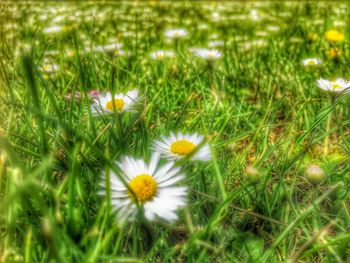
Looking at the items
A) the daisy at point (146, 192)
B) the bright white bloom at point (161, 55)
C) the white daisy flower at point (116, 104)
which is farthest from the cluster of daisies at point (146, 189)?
the bright white bloom at point (161, 55)

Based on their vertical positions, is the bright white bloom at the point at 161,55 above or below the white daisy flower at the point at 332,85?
above

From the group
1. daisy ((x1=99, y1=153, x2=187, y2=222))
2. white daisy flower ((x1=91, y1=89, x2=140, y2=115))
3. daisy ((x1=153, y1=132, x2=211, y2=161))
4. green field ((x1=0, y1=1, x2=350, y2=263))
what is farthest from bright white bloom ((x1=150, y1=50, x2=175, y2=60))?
daisy ((x1=99, y1=153, x2=187, y2=222))

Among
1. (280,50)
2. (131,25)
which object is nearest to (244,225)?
(280,50)

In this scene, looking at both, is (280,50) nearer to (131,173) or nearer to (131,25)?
(131,25)

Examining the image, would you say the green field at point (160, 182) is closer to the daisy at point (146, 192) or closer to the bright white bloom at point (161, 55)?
the daisy at point (146, 192)

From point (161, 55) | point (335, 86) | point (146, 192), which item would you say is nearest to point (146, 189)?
point (146, 192)

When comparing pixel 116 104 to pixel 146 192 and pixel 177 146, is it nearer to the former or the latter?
pixel 177 146

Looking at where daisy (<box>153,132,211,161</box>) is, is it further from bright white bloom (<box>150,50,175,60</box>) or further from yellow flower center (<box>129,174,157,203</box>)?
bright white bloom (<box>150,50,175,60</box>)
